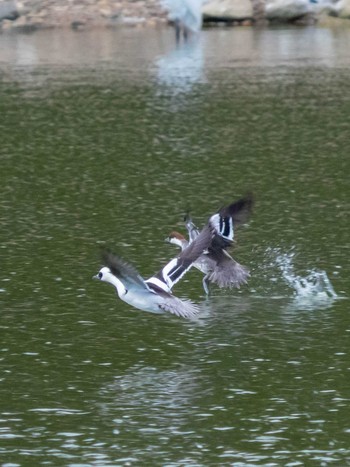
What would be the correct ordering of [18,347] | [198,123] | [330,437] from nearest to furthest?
[330,437] → [18,347] → [198,123]

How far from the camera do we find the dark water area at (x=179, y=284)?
46.0 feet

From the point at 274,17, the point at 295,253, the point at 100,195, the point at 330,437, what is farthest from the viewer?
the point at 274,17

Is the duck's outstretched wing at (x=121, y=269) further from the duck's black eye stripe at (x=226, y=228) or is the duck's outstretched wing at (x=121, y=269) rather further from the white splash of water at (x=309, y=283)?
the white splash of water at (x=309, y=283)

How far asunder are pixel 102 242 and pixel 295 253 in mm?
3243

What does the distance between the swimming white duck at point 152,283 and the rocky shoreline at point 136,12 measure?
51.5 metres

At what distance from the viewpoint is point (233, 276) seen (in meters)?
19.0

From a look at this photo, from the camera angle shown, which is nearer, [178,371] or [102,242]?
[178,371]

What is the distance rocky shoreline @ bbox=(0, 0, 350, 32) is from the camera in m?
67.4

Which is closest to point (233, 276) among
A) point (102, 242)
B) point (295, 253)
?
point (295, 253)

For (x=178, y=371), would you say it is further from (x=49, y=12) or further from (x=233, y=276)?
(x=49, y=12)

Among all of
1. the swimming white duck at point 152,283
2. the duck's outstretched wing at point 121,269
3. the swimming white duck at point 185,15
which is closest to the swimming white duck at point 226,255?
the swimming white duck at point 152,283

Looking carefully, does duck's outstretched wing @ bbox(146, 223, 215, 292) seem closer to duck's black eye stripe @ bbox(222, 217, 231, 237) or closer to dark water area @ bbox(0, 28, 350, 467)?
dark water area @ bbox(0, 28, 350, 467)

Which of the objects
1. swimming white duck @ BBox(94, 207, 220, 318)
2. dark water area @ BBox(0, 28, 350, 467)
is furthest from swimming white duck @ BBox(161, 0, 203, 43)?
swimming white duck @ BBox(94, 207, 220, 318)

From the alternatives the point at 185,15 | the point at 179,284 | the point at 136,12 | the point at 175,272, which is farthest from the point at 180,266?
the point at 136,12
